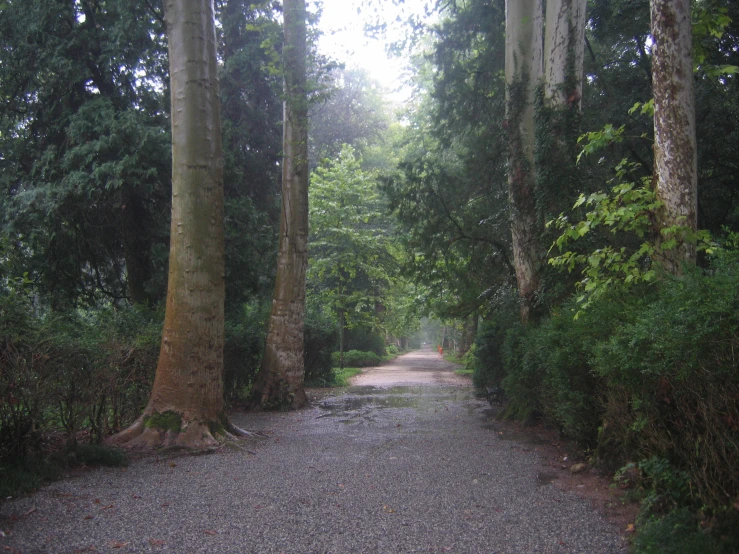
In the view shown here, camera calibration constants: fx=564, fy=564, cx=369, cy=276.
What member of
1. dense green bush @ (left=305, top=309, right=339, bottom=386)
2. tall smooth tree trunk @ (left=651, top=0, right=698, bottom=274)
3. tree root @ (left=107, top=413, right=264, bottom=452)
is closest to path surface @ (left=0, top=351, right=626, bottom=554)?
tree root @ (left=107, top=413, right=264, bottom=452)

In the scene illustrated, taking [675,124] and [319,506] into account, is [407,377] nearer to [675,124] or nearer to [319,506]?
[675,124]

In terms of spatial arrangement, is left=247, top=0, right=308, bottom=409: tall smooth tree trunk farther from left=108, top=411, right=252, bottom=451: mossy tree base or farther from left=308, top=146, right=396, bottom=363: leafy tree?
left=308, top=146, right=396, bottom=363: leafy tree

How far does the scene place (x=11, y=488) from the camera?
15.7ft

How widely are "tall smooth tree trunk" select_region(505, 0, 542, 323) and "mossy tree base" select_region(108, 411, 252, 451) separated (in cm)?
593

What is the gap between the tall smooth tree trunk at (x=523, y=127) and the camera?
10.4 m

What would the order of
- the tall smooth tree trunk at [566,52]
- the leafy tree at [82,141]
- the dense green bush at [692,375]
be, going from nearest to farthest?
the dense green bush at [692,375] → the tall smooth tree trunk at [566,52] → the leafy tree at [82,141]

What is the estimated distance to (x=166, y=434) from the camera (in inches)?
283

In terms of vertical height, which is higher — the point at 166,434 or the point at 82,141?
the point at 82,141

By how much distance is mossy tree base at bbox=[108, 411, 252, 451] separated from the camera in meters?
7.04

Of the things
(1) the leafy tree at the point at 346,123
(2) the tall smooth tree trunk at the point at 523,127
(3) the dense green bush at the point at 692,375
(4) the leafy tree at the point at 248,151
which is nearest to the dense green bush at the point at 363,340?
(1) the leafy tree at the point at 346,123

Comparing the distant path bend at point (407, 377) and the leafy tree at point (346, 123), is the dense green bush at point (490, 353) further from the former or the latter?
the leafy tree at point (346, 123)

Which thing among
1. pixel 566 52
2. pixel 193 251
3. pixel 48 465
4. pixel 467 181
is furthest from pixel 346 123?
pixel 48 465

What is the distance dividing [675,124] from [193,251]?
6021 millimetres

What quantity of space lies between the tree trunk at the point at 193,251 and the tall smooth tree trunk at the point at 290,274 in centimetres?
389
